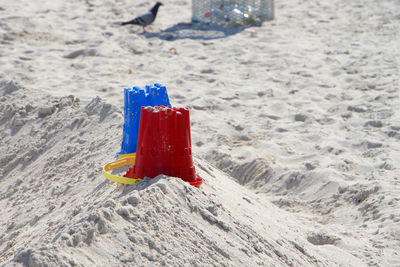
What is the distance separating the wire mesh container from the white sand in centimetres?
32

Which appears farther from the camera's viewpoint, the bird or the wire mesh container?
the wire mesh container

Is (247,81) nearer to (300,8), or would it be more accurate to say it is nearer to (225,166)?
(225,166)

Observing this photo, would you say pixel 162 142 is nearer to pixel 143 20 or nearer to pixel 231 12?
pixel 143 20

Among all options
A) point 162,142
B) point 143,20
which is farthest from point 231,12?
point 162,142

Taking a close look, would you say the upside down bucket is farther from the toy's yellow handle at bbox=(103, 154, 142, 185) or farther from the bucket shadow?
the bucket shadow

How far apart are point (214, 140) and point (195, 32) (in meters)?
3.95

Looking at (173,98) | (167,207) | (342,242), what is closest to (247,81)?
(173,98)

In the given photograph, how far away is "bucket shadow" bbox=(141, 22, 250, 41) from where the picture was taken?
810 centimetres

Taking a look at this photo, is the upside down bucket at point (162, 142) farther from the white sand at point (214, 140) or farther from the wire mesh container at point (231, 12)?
the wire mesh container at point (231, 12)

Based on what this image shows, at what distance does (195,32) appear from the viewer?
8352 mm

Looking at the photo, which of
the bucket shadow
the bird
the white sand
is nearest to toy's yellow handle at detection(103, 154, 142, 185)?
the white sand

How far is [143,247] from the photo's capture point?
235cm

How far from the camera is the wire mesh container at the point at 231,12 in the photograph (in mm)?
8773

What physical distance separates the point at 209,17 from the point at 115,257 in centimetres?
709
